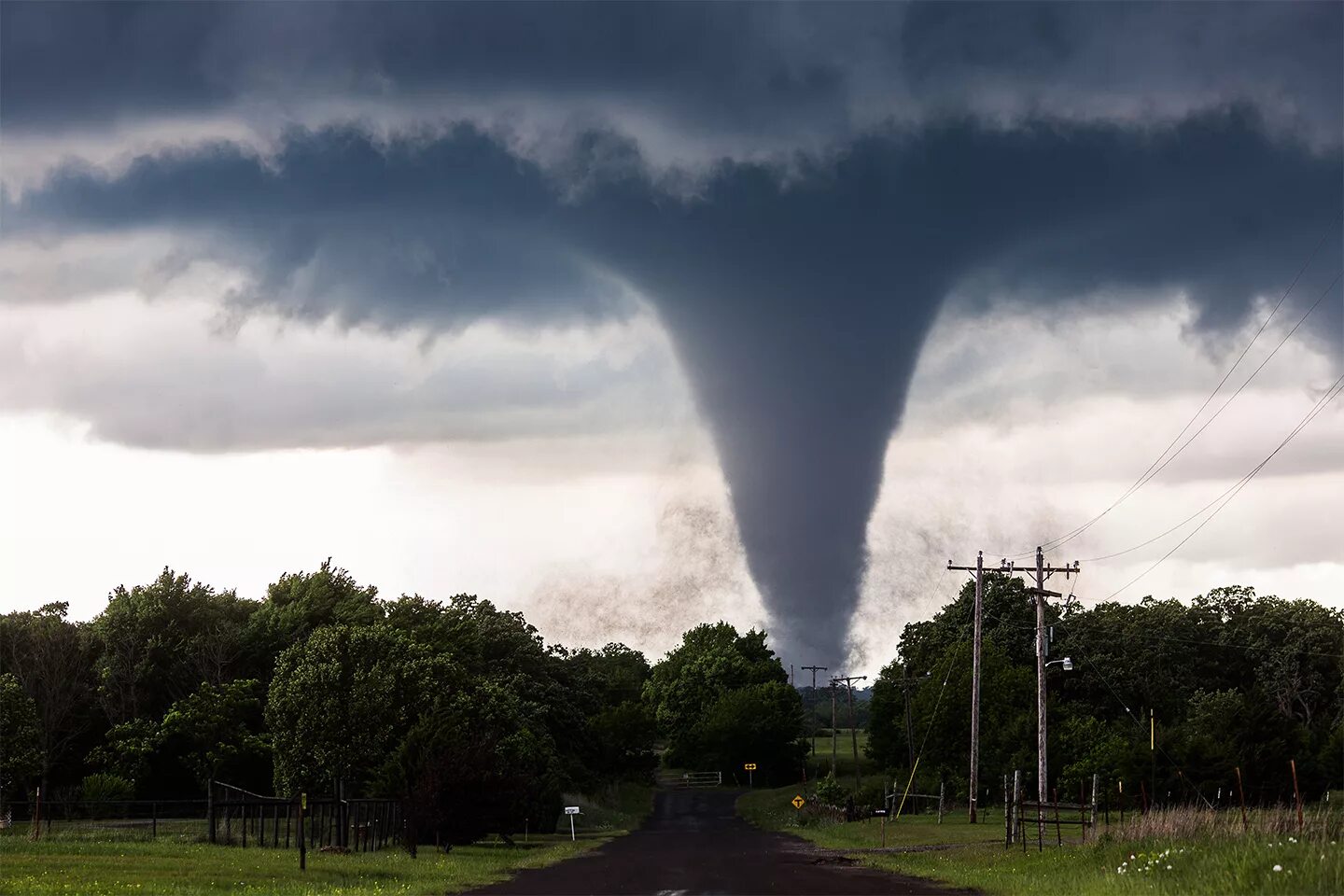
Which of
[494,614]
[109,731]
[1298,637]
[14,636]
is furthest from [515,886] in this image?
[1298,637]

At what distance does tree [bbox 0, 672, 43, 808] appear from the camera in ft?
230

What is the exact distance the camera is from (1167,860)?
27.3 metres

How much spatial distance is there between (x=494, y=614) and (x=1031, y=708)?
42.6 metres

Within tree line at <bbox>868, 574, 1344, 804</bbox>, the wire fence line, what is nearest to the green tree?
the wire fence line

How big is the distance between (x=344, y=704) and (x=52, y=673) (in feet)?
116

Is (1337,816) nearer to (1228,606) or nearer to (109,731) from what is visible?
(109,731)

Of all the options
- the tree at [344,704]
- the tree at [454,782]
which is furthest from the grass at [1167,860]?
the tree at [344,704]

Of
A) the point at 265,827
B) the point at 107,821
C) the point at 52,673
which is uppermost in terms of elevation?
the point at 52,673

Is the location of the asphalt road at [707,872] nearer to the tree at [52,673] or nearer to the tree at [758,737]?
the tree at [52,673]

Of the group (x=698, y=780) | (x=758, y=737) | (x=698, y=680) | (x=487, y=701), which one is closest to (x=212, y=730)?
(x=487, y=701)

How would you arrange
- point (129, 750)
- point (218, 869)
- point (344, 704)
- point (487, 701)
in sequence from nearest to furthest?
point (218, 869), point (344, 704), point (487, 701), point (129, 750)

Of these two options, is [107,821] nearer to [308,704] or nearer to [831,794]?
[308,704]

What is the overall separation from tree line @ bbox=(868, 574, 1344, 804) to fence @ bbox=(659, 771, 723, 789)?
1183 inches

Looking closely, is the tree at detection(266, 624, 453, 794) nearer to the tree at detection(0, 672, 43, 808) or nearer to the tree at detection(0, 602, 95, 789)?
the tree at detection(0, 672, 43, 808)
